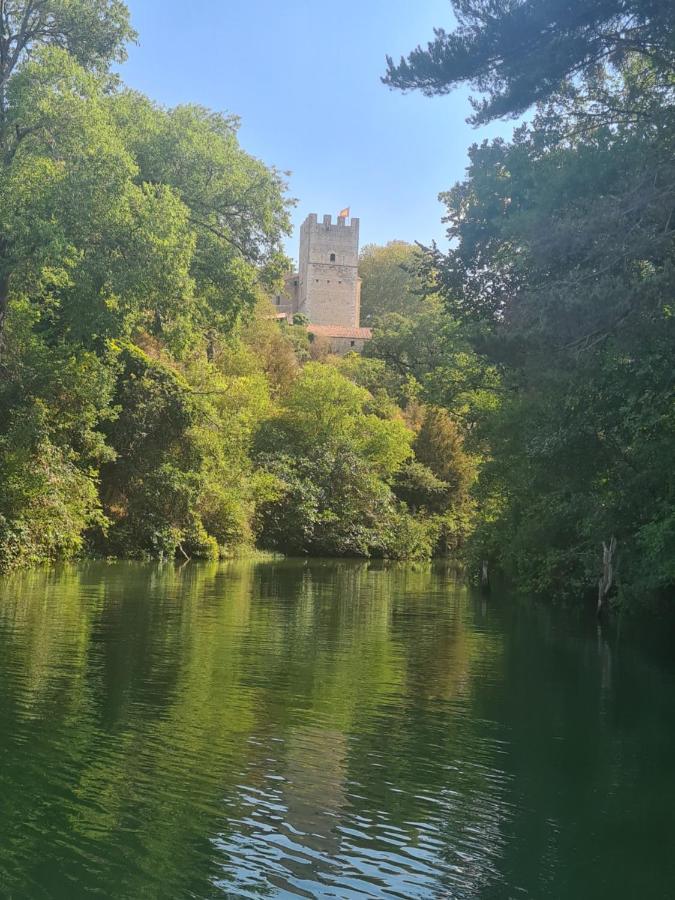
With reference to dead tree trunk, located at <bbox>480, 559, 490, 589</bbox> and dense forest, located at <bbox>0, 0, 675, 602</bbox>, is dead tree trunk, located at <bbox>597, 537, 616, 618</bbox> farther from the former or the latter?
dead tree trunk, located at <bbox>480, 559, 490, 589</bbox>

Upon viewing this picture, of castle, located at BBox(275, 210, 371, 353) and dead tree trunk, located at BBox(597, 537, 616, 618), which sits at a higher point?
castle, located at BBox(275, 210, 371, 353)

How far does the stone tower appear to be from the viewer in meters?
107

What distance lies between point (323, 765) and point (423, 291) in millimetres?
14984

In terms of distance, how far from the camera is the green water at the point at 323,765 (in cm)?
594

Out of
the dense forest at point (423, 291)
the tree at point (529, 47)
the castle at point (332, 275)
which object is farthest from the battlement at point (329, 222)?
the tree at point (529, 47)

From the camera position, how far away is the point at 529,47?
13414mm

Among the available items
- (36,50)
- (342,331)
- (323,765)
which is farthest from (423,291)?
(342,331)

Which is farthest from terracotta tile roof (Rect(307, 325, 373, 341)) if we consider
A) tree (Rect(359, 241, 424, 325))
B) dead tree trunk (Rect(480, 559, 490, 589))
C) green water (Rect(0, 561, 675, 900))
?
green water (Rect(0, 561, 675, 900))

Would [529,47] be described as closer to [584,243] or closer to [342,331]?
[584,243]

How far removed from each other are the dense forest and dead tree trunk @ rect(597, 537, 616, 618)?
3.6 inches

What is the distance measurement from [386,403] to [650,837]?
53.0m

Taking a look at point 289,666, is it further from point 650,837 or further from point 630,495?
point 630,495

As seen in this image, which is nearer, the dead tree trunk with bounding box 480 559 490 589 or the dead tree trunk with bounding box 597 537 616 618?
the dead tree trunk with bounding box 597 537 616 618

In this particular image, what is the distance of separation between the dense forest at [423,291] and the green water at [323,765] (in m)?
4.67
